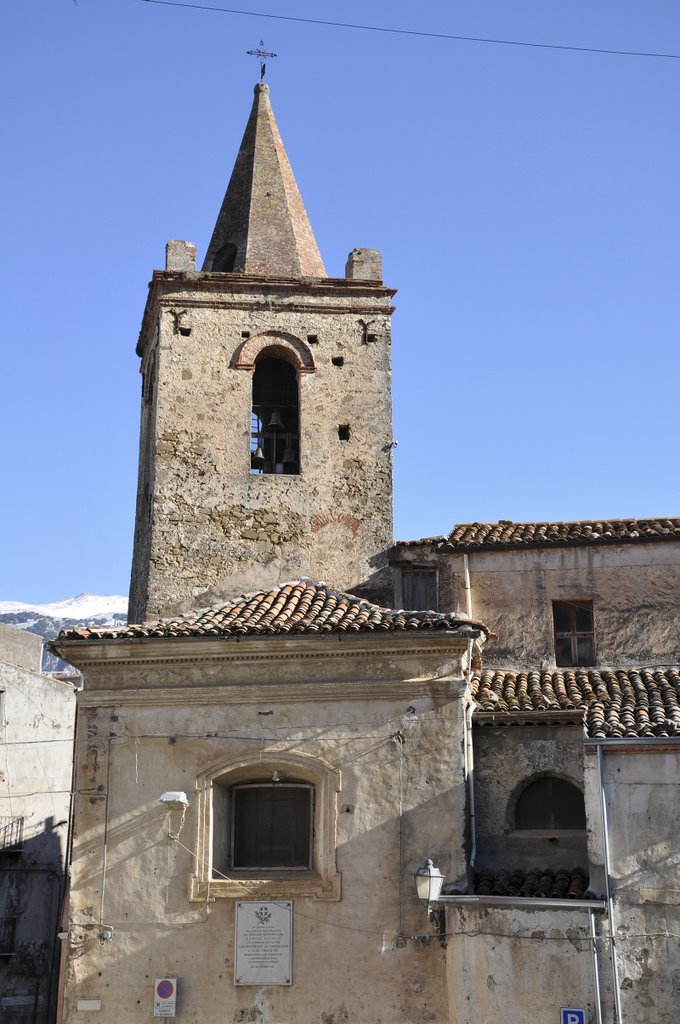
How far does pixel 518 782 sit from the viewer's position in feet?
57.5

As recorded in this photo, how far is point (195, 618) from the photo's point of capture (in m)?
18.0

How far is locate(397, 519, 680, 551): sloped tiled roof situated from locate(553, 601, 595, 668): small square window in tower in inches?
41.9

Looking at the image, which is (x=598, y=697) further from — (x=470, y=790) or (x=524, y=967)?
(x=524, y=967)

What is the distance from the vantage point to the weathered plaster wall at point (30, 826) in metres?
26.9

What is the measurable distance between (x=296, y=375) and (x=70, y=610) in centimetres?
12321

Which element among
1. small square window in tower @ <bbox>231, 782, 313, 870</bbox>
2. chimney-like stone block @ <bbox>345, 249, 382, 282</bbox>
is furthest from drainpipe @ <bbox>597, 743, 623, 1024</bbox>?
chimney-like stone block @ <bbox>345, 249, 382, 282</bbox>

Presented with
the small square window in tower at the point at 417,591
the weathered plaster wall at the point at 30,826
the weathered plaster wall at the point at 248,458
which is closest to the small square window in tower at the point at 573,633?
the small square window in tower at the point at 417,591

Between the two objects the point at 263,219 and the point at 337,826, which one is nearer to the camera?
the point at 337,826

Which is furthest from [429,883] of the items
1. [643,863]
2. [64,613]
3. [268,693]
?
[64,613]

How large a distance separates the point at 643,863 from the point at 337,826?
12.9 ft

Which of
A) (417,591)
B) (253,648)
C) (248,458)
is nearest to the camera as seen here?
(253,648)

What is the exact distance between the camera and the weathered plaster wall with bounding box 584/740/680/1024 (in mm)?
14430

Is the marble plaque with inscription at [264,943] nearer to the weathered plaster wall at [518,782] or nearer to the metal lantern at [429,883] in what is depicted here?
the metal lantern at [429,883]

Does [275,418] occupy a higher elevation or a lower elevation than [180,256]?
lower
